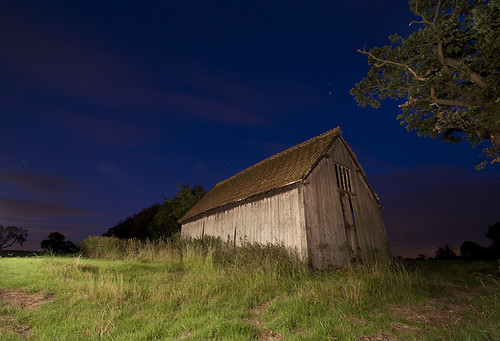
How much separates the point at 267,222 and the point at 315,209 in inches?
93.1

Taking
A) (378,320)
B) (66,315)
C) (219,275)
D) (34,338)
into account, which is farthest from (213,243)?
(378,320)

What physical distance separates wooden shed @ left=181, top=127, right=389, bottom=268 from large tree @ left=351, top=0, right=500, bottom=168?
3.60 metres

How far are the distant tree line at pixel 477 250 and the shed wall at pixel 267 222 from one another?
53.5 ft

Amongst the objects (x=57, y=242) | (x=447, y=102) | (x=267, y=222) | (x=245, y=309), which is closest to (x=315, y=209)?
(x=267, y=222)

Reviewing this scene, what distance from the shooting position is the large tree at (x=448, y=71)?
8.46 metres

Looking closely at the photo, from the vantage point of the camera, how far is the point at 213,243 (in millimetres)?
14312

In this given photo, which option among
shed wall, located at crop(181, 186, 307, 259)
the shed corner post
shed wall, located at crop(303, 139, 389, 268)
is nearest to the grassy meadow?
the shed corner post

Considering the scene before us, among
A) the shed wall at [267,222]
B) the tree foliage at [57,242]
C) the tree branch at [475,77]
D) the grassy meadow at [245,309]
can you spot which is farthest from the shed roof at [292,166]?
the tree foliage at [57,242]

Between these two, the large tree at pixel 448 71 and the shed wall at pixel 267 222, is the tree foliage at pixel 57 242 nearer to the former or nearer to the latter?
the shed wall at pixel 267 222

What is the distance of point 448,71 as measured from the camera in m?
9.13

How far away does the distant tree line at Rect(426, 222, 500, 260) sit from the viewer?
58.0 feet

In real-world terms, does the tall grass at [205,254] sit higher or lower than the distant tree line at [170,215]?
lower

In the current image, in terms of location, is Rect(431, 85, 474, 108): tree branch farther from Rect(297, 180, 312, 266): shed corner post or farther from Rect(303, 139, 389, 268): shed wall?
Rect(297, 180, 312, 266): shed corner post

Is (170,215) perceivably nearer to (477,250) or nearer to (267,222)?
(267,222)
